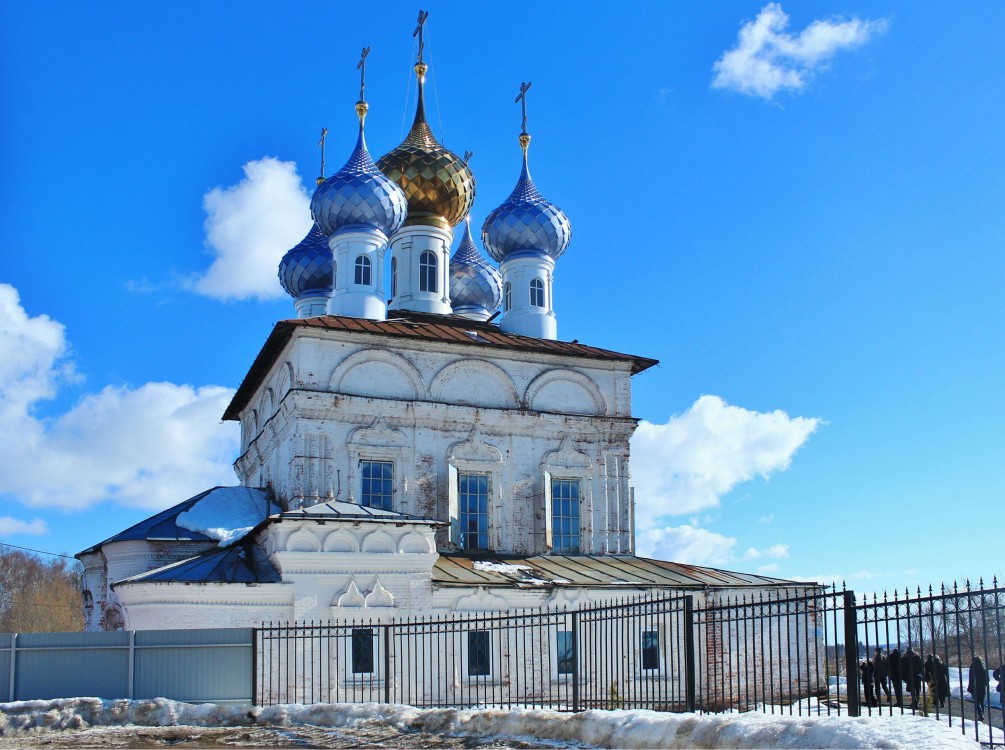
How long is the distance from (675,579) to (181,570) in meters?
7.37

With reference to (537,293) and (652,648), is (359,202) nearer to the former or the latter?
(537,293)

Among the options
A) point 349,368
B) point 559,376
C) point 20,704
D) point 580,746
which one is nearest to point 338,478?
point 349,368

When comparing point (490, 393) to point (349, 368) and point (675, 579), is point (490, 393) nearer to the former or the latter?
point (349, 368)

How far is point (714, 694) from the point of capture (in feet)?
50.7

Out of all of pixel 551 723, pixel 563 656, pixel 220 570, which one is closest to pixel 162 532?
pixel 220 570

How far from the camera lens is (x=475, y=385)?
60.3 ft

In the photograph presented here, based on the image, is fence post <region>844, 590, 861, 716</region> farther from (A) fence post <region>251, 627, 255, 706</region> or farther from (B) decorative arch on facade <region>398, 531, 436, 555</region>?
(B) decorative arch on facade <region>398, 531, 436, 555</region>

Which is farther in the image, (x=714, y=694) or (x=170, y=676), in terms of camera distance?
(x=714, y=694)

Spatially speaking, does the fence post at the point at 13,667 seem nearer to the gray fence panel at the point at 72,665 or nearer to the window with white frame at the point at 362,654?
the gray fence panel at the point at 72,665

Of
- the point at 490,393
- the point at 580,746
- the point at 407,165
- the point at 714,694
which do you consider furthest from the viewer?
the point at 407,165

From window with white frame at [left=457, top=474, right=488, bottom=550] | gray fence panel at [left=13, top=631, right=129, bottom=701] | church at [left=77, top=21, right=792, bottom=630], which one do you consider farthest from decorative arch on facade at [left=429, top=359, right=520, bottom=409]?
gray fence panel at [left=13, top=631, right=129, bottom=701]

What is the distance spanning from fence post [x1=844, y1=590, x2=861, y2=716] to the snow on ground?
0.57 metres

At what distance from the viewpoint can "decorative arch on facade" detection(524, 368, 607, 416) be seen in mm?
18781

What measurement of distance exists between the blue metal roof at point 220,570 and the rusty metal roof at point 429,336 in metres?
3.87
